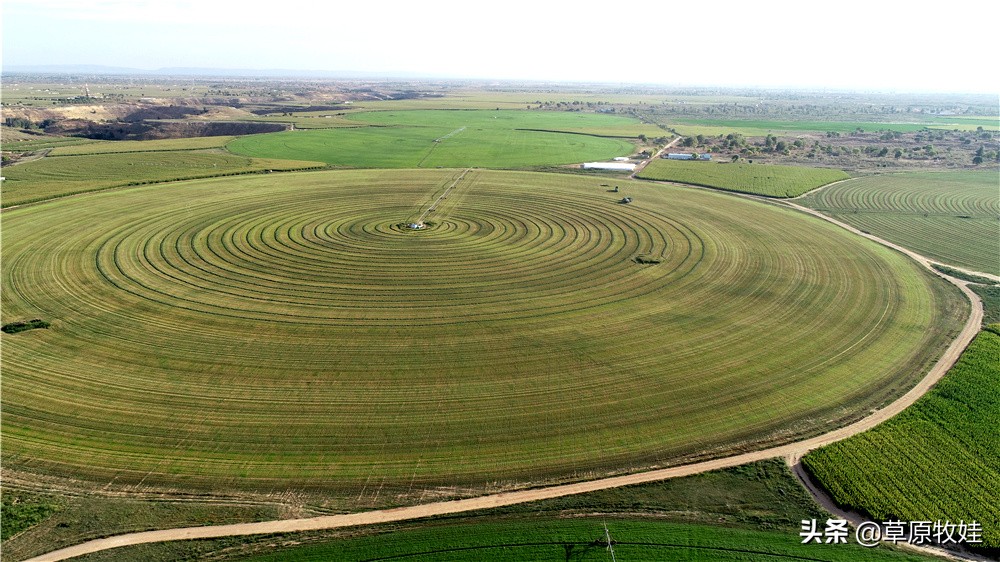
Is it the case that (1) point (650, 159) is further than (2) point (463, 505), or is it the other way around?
(1) point (650, 159)

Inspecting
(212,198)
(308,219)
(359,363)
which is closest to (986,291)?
(359,363)

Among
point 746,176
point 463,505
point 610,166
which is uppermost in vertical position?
point 610,166

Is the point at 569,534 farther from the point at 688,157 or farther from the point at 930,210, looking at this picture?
the point at 688,157

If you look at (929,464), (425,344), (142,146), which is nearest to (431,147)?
(142,146)

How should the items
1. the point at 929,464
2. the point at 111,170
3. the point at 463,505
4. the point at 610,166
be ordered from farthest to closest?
the point at 610,166 < the point at 111,170 < the point at 929,464 < the point at 463,505

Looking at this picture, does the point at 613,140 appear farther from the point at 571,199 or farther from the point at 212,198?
the point at 212,198
